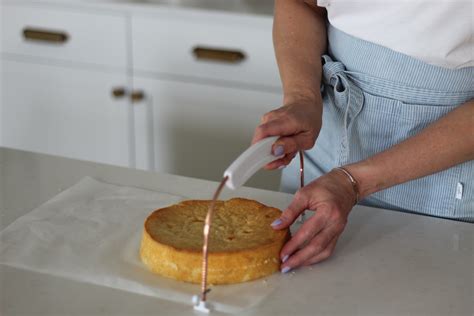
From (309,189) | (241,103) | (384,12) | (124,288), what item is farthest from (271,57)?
(124,288)

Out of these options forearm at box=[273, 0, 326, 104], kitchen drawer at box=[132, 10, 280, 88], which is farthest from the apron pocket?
kitchen drawer at box=[132, 10, 280, 88]

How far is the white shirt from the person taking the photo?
1.24 m

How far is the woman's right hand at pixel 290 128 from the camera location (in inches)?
47.2

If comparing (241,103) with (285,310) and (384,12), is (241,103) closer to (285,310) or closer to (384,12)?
(384,12)

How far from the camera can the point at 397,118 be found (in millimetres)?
1386

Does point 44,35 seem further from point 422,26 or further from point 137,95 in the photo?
point 422,26

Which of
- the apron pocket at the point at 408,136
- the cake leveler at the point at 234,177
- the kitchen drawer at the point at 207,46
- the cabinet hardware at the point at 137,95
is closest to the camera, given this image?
the cake leveler at the point at 234,177

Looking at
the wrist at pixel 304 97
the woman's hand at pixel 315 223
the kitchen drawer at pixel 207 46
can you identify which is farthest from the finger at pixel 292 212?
the kitchen drawer at pixel 207 46

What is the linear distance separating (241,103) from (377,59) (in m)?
1.14

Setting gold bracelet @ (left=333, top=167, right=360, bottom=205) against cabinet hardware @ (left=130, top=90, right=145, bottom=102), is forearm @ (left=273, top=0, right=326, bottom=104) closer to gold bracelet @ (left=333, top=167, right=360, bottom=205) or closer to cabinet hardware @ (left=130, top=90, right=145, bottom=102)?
gold bracelet @ (left=333, top=167, right=360, bottom=205)

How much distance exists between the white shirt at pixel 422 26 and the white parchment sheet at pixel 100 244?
42 cm

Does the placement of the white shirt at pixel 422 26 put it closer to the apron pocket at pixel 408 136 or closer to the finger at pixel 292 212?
the apron pocket at pixel 408 136

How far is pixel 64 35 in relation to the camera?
265 centimetres

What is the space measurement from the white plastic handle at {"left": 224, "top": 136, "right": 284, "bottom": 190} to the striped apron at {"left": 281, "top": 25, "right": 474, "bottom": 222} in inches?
10.9
